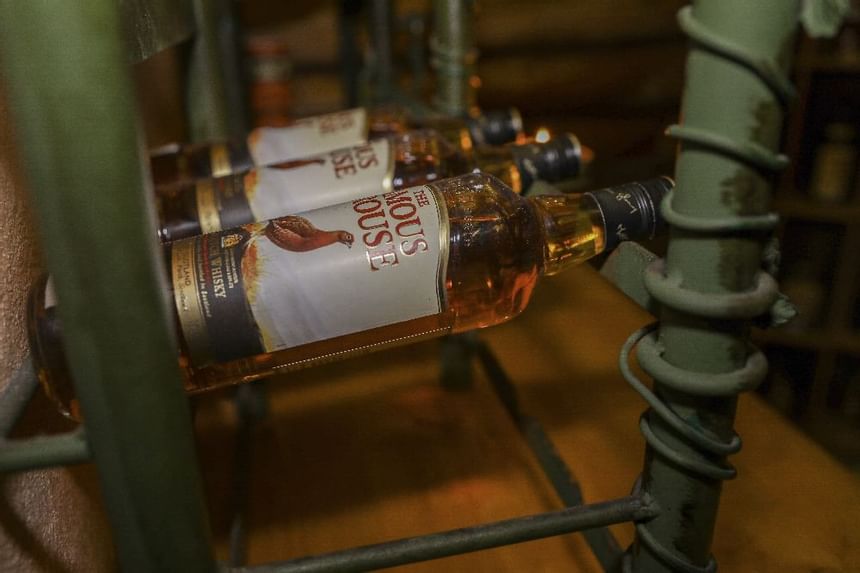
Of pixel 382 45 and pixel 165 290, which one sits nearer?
pixel 165 290

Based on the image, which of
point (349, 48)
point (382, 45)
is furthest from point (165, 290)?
point (349, 48)

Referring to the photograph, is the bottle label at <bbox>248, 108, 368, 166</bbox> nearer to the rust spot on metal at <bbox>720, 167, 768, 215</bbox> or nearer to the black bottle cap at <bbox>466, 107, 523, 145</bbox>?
the black bottle cap at <bbox>466, 107, 523, 145</bbox>

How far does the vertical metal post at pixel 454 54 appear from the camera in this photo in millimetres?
907

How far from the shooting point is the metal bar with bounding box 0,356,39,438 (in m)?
0.38

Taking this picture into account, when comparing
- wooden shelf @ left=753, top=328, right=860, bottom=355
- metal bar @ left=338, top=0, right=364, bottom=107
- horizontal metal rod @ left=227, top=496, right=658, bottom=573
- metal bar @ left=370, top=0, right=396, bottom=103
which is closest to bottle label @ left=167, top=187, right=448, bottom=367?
horizontal metal rod @ left=227, top=496, right=658, bottom=573

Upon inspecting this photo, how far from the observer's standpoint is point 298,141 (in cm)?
71

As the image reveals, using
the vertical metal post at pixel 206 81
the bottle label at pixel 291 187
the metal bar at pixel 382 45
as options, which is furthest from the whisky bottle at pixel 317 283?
the metal bar at pixel 382 45

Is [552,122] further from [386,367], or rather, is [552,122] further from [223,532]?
[223,532]

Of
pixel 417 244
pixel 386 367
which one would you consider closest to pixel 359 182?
pixel 417 244

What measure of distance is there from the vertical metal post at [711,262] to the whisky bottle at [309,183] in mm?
296

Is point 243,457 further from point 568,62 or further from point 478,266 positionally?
point 568,62

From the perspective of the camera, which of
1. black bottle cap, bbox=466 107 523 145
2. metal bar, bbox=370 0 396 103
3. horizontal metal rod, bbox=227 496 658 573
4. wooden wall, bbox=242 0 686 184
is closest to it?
horizontal metal rod, bbox=227 496 658 573

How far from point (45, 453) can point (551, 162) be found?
493 mm

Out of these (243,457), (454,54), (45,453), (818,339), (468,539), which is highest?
(454,54)
